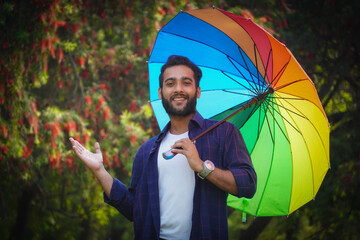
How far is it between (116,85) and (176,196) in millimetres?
6153

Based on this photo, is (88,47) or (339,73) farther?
(88,47)

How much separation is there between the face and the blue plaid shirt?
0.34ft

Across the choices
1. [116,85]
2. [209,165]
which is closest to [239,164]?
[209,165]

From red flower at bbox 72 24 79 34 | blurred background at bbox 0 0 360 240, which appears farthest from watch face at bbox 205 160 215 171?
red flower at bbox 72 24 79 34

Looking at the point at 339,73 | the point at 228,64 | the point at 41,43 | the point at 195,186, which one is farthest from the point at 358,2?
the point at 195,186

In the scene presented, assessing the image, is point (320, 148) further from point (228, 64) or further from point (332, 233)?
point (332, 233)

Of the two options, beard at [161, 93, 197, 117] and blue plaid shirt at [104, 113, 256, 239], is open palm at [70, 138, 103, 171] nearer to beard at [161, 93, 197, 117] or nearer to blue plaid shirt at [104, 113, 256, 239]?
blue plaid shirt at [104, 113, 256, 239]

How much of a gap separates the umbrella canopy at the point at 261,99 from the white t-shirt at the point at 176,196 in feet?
2.09

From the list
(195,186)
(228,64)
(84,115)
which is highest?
(84,115)

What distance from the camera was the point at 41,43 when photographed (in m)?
5.51

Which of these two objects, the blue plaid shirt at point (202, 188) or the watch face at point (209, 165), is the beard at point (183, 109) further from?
the watch face at point (209, 165)

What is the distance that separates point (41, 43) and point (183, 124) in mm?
3441

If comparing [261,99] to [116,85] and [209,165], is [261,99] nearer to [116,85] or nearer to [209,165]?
[209,165]

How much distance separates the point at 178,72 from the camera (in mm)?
2771
